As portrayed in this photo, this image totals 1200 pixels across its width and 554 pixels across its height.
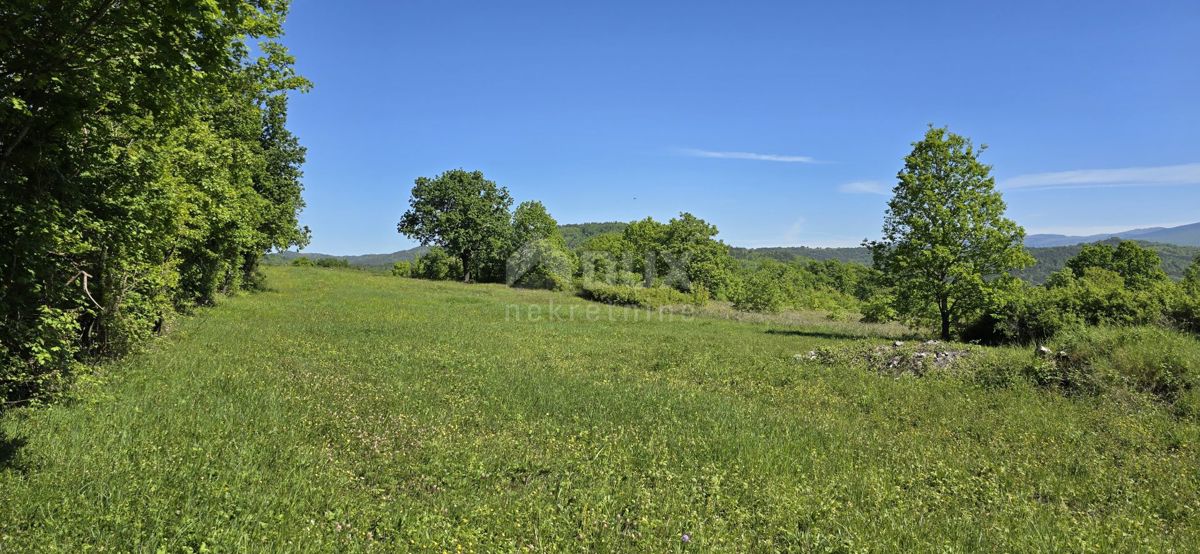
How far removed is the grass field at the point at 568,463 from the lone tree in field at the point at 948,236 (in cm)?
1194

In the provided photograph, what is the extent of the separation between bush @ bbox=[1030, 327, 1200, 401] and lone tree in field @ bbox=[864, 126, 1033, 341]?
30.8 feet

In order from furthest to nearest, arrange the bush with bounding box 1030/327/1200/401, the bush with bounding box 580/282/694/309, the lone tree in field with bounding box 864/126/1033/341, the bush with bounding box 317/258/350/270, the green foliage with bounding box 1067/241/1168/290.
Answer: the bush with bounding box 317/258/350/270 < the green foliage with bounding box 1067/241/1168/290 < the bush with bounding box 580/282/694/309 < the lone tree in field with bounding box 864/126/1033/341 < the bush with bounding box 1030/327/1200/401

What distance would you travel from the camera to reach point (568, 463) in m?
7.44

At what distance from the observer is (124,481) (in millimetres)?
Result: 5816

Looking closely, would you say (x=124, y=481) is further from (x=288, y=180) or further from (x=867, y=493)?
(x=288, y=180)

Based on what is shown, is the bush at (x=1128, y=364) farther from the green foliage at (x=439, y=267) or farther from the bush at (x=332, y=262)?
the bush at (x=332, y=262)

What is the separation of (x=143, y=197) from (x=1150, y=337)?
19.8 meters

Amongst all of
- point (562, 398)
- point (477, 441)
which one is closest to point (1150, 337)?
point (562, 398)

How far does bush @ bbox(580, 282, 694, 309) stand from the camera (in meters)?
45.8

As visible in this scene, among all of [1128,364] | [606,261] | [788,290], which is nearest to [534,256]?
[606,261]

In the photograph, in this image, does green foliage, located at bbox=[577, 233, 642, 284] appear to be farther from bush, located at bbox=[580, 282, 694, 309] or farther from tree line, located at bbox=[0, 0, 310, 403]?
tree line, located at bbox=[0, 0, 310, 403]

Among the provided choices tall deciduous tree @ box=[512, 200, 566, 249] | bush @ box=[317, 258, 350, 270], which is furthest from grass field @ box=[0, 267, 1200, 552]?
bush @ box=[317, 258, 350, 270]

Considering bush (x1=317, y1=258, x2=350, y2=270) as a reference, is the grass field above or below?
below

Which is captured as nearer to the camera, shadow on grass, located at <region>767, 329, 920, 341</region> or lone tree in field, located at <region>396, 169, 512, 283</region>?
shadow on grass, located at <region>767, 329, 920, 341</region>
